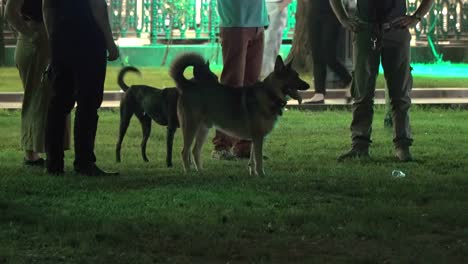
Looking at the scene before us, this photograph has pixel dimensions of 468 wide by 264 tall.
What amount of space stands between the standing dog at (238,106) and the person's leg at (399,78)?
3.81 feet

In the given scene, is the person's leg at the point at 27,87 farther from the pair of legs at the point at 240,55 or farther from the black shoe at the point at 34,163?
the pair of legs at the point at 240,55

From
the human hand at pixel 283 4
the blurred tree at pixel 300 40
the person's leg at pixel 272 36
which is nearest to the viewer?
the human hand at pixel 283 4

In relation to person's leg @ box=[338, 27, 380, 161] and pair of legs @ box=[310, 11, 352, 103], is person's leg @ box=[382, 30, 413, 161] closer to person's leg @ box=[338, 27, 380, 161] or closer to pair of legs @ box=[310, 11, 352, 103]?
person's leg @ box=[338, 27, 380, 161]

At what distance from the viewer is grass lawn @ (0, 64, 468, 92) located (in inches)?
673

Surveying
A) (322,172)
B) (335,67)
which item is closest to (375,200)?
(322,172)

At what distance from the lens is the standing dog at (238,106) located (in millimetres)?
8109

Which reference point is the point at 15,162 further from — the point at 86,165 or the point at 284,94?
the point at 284,94

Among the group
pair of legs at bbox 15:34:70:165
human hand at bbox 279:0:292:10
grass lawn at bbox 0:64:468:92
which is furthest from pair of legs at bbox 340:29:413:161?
grass lawn at bbox 0:64:468:92

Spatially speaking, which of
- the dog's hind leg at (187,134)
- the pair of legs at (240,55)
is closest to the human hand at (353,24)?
the pair of legs at (240,55)

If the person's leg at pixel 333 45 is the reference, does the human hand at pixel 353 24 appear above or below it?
above

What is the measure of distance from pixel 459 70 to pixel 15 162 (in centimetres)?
1403

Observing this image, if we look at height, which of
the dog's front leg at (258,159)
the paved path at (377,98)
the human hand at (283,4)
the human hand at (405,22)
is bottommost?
the paved path at (377,98)

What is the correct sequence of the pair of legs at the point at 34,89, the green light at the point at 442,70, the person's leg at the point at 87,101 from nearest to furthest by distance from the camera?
the person's leg at the point at 87,101 → the pair of legs at the point at 34,89 → the green light at the point at 442,70

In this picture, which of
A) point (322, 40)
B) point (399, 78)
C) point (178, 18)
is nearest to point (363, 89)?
point (399, 78)
